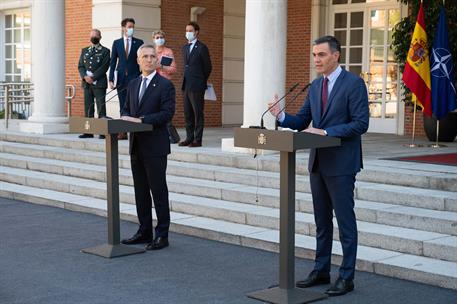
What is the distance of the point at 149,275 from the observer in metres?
6.28

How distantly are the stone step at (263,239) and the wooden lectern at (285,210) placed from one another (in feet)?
3.23

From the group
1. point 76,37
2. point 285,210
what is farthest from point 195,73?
point 76,37

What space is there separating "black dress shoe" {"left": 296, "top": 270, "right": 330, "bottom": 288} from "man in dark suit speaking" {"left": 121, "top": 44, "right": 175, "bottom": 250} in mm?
1838

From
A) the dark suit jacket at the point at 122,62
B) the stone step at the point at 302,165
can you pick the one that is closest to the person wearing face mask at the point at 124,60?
the dark suit jacket at the point at 122,62

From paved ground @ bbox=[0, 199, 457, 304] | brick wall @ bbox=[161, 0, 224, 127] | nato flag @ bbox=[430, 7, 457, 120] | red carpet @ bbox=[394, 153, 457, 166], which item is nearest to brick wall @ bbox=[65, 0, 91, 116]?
brick wall @ bbox=[161, 0, 224, 127]

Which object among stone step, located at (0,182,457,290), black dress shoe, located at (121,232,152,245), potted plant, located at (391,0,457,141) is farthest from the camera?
potted plant, located at (391,0,457,141)

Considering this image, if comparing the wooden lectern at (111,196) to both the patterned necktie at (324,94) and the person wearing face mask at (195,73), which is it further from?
the person wearing face mask at (195,73)

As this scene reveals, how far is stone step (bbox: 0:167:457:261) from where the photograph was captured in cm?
667

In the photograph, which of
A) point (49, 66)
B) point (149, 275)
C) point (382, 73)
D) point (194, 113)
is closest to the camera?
point (149, 275)

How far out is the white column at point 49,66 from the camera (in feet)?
47.7

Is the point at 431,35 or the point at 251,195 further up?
the point at 431,35

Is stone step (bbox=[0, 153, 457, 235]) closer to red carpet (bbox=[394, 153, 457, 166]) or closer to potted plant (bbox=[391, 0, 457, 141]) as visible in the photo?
red carpet (bbox=[394, 153, 457, 166])

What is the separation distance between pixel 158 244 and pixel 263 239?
3.32 ft

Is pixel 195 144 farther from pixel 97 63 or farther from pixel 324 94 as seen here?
pixel 324 94
